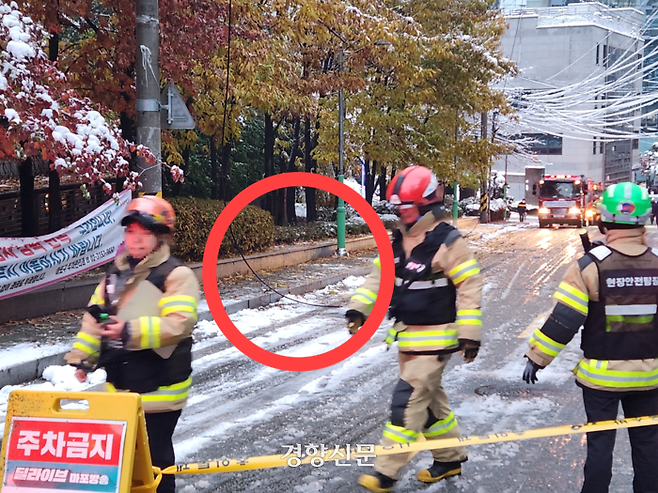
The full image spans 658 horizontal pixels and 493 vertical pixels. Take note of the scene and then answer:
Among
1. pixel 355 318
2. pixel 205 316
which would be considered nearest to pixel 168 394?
pixel 355 318

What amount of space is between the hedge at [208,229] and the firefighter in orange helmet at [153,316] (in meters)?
9.69

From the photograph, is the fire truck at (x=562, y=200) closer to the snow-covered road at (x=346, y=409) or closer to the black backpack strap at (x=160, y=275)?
the snow-covered road at (x=346, y=409)

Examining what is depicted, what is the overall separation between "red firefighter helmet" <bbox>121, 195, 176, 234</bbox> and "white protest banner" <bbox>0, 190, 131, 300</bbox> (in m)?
5.95

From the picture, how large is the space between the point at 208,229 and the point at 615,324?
11594 millimetres

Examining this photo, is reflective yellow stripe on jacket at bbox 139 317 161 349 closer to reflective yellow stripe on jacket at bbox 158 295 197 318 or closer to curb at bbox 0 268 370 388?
reflective yellow stripe on jacket at bbox 158 295 197 318

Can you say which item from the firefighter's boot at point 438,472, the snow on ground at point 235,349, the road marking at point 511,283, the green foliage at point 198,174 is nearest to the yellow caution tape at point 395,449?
the firefighter's boot at point 438,472

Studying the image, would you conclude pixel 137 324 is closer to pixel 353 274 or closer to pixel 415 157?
pixel 353 274

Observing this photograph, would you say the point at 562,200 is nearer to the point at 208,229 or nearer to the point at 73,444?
the point at 208,229

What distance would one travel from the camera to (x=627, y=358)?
4.00 metres

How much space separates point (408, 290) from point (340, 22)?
12416 mm

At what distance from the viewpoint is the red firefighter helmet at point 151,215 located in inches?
150

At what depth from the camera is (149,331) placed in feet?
12.0

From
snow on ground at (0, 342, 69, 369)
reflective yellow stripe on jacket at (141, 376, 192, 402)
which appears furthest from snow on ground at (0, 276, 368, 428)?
reflective yellow stripe on jacket at (141, 376, 192, 402)

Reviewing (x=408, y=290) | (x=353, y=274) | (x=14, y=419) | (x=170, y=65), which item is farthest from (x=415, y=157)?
(x=14, y=419)
